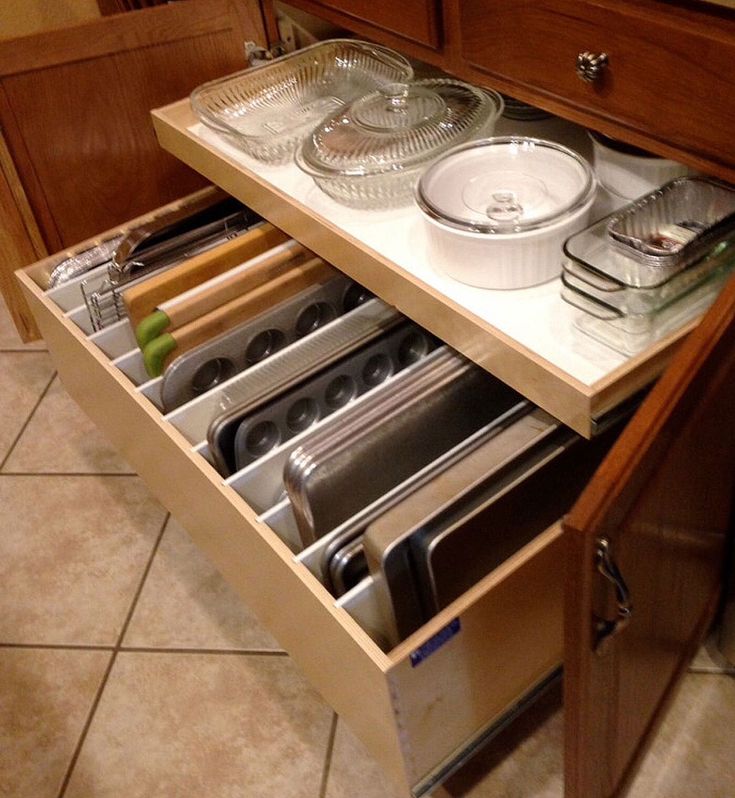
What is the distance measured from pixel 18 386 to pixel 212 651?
823 mm

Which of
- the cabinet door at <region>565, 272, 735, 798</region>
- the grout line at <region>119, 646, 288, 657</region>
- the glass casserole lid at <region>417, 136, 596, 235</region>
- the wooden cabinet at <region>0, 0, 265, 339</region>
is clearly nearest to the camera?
the cabinet door at <region>565, 272, 735, 798</region>

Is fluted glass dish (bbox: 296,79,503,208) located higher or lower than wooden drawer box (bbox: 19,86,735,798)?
higher

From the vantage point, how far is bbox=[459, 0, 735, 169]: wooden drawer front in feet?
2.50

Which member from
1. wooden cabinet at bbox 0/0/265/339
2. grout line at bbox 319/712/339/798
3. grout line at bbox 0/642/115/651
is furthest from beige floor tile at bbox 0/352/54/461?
grout line at bbox 319/712/339/798

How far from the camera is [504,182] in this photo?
1041 millimetres

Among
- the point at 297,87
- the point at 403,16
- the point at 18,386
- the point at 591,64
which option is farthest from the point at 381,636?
the point at 18,386

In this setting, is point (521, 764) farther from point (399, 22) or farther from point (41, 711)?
point (399, 22)

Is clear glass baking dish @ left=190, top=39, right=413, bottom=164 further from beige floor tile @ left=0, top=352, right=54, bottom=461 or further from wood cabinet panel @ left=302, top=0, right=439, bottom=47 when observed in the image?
beige floor tile @ left=0, top=352, right=54, bottom=461

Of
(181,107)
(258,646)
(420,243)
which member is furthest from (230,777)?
(181,107)

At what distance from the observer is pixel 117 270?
1.37 meters

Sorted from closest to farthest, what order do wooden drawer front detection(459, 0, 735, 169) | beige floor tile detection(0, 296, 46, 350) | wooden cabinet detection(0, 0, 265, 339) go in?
1. wooden drawer front detection(459, 0, 735, 169)
2. wooden cabinet detection(0, 0, 265, 339)
3. beige floor tile detection(0, 296, 46, 350)

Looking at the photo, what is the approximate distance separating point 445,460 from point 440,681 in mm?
232

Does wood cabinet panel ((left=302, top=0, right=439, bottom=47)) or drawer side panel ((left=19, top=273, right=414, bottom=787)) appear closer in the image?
drawer side panel ((left=19, top=273, right=414, bottom=787))

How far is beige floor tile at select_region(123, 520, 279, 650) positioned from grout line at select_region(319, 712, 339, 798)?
0.51 feet
